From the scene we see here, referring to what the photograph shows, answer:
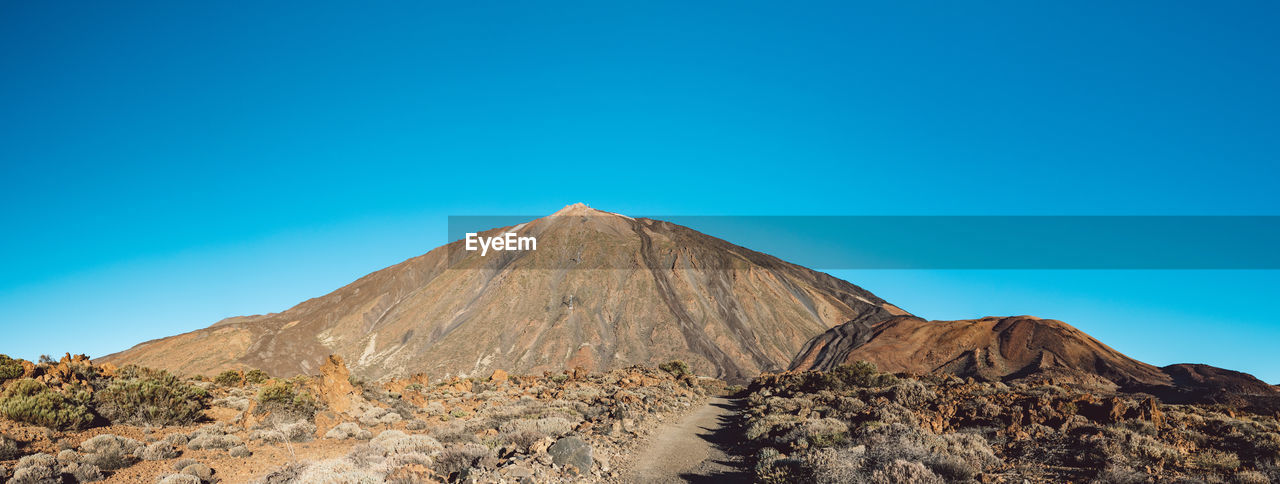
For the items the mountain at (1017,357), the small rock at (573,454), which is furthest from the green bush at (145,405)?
the mountain at (1017,357)

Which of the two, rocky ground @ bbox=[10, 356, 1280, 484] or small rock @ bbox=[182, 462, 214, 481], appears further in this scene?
small rock @ bbox=[182, 462, 214, 481]

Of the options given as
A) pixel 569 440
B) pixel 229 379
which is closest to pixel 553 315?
pixel 229 379

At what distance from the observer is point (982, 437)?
1283cm

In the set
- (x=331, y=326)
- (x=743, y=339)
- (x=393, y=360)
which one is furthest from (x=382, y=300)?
(x=743, y=339)

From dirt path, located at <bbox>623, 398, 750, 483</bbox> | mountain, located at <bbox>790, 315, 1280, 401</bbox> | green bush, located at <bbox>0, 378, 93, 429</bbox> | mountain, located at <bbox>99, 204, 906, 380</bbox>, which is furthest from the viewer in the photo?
mountain, located at <bbox>99, 204, 906, 380</bbox>

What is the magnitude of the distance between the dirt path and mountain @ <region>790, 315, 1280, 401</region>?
96.5ft

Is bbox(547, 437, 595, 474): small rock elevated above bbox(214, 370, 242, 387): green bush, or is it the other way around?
bbox(214, 370, 242, 387): green bush

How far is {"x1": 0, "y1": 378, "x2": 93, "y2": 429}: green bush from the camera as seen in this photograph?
42.0ft

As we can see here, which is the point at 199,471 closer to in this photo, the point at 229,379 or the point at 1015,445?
the point at 1015,445

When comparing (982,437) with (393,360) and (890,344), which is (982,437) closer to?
(890,344)

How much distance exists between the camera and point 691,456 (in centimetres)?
1415

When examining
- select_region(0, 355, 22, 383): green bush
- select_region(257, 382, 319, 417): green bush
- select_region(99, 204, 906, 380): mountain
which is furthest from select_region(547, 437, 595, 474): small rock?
select_region(99, 204, 906, 380): mountain

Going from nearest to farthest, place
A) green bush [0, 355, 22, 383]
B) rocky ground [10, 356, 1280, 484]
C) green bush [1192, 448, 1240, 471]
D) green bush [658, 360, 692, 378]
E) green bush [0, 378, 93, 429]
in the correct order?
rocky ground [10, 356, 1280, 484]
green bush [1192, 448, 1240, 471]
green bush [0, 378, 93, 429]
green bush [0, 355, 22, 383]
green bush [658, 360, 692, 378]

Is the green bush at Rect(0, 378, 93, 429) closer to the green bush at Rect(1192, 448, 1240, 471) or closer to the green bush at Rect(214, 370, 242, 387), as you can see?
the green bush at Rect(214, 370, 242, 387)
